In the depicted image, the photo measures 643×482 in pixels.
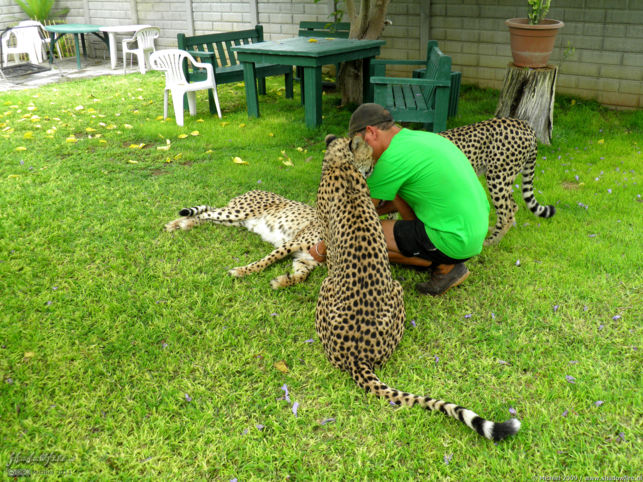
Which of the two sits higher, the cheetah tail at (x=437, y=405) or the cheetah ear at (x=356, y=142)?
the cheetah ear at (x=356, y=142)

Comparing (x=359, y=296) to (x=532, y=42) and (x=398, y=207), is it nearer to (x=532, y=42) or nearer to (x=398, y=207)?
(x=398, y=207)

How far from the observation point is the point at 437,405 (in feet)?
9.07

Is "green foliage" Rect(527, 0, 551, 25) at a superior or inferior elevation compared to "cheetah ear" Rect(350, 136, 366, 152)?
superior

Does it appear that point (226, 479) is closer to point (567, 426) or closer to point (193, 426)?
point (193, 426)

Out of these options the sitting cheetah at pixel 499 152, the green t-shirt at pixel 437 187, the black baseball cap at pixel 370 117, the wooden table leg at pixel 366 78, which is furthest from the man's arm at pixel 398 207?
the wooden table leg at pixel 366 78

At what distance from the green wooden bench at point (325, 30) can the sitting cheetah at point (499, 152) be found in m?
5.47

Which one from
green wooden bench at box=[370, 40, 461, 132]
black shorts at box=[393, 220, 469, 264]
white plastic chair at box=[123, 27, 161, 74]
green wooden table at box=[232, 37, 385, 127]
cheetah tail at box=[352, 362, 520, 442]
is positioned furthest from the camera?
white plastic chair at box=[123, 27, 161, 74]

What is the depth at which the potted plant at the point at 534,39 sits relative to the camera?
6387 millimetres

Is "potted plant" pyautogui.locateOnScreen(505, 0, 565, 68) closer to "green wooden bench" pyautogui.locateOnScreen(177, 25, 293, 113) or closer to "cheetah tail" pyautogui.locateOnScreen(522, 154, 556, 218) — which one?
"cheetah tail" pyautogui.locateOnScreen(522, 154, 556, 218)

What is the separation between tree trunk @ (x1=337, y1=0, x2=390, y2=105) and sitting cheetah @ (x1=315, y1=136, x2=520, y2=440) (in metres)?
5.63

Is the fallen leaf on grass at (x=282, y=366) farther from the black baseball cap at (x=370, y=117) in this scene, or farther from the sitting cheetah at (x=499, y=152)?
the sitting cheetah at (x=499, y=152)

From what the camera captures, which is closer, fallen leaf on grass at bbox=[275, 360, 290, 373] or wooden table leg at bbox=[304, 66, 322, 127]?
fallen leaf on grass at bbox=[275, 360, 290, 373]

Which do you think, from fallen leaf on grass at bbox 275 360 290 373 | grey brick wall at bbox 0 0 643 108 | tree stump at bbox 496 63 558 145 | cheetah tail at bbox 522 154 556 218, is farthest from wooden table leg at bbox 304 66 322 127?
fallen leaf on grass at bbox 275 360 290 373

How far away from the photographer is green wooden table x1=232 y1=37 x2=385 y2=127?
24.1 ft
